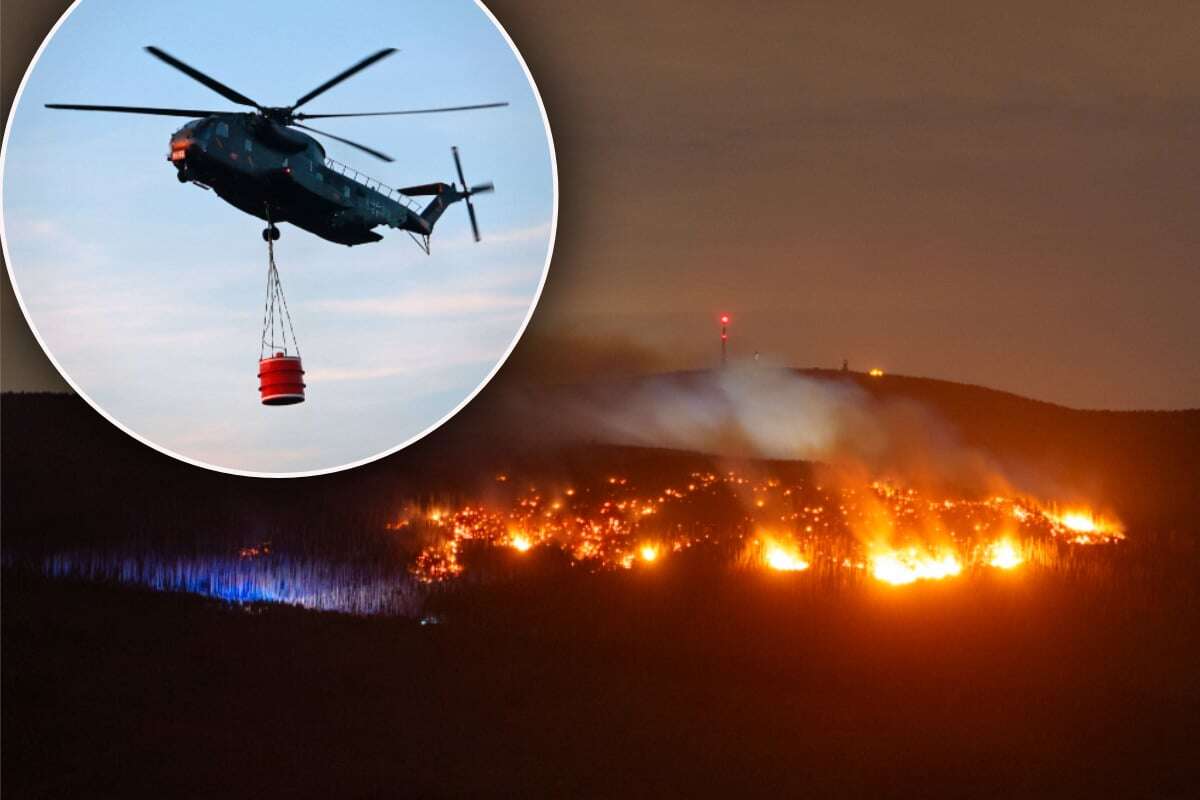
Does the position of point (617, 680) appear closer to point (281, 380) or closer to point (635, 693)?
point (635, 693)

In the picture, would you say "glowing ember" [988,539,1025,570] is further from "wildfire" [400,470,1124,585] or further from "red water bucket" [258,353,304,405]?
"red water bucket" [258,353,304,405]

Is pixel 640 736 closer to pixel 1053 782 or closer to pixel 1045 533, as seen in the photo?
pixel 1053 782

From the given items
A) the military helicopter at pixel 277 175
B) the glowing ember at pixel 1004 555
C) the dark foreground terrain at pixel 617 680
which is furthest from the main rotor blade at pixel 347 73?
the glowing ember at pixel 1004 555

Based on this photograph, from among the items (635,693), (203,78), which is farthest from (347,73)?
(635,693)

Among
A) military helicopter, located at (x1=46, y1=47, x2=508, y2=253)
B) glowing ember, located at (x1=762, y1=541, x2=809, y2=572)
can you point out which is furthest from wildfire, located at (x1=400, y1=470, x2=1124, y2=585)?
military helicopter, located at (x1=46, y1=47, x2=508, y2=253)

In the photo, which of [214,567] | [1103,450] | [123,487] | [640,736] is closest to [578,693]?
[640,736]
